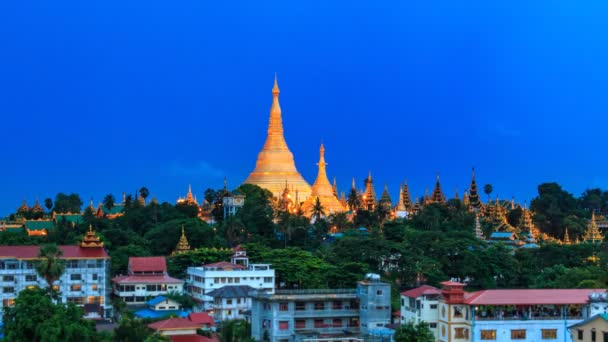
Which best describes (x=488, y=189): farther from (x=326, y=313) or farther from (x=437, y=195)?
(x=326, y=313)

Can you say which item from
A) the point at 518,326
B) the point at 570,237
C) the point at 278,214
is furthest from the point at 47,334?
the point at 570,237

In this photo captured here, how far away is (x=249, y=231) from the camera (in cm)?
9144

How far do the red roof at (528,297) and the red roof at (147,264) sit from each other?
26.0 metres

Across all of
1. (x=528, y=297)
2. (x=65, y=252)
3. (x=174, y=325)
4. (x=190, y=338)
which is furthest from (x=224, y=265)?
(x=528, y=297)

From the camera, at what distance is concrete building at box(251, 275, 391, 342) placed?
192 feet

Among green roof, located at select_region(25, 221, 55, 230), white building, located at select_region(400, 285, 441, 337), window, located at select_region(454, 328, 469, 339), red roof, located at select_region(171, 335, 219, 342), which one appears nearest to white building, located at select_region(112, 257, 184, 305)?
red roof, located at select_region(171, 335, 219, 342)

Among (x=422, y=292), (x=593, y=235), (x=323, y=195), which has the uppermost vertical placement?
(x=323, y=195)

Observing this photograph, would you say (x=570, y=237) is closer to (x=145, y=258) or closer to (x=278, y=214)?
(x=278, y=214)

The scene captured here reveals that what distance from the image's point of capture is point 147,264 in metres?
74.4

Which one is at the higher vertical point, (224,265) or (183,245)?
(183,245)

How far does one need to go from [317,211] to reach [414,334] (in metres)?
51.9

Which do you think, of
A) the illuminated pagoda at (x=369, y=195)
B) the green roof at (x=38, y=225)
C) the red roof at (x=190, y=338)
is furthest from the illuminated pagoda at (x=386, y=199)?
the red roof at (x=190, y=338)

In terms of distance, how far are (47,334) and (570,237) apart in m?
70.0

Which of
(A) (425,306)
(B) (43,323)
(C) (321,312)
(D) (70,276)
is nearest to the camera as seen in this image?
(B) (43,323)
